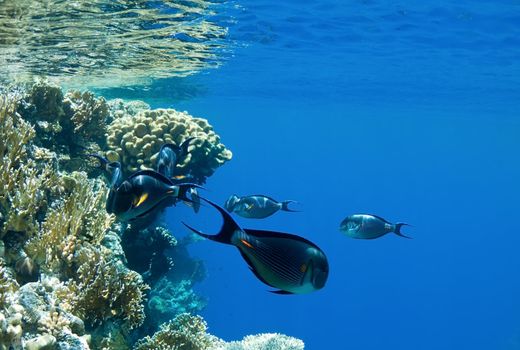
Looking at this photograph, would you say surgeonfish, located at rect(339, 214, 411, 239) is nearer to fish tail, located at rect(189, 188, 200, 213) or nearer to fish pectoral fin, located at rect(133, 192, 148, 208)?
fish tail, located at rect(189, 188, 200, 213)

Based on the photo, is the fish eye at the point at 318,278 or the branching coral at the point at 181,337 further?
the branching coral at the point at 181,337

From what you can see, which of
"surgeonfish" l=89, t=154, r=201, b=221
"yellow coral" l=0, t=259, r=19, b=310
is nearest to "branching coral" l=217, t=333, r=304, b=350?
"yellow coral" l=0, t=259, r=19, b=310

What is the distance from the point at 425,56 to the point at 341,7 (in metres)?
8.70

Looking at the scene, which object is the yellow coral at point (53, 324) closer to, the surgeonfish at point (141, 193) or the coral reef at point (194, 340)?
the surgeonfish at point (141, 193)

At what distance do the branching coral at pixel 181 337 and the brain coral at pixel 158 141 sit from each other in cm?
371

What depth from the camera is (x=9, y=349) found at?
12.4ft

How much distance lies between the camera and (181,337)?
21.3 ft

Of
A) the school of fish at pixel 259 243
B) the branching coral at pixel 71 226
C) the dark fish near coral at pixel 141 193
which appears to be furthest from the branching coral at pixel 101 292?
the dark fish near coral at pixel 141 193

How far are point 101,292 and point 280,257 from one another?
13.1ft

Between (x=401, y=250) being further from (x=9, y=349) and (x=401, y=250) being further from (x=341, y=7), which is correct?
(x=9, y=349)

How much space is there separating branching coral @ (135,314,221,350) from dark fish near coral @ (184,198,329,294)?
4126 mm

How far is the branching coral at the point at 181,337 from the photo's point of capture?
627 centimetres

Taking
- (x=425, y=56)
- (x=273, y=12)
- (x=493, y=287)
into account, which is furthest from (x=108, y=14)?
(x=493, y=287)

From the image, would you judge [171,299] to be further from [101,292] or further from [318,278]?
[318,278]
